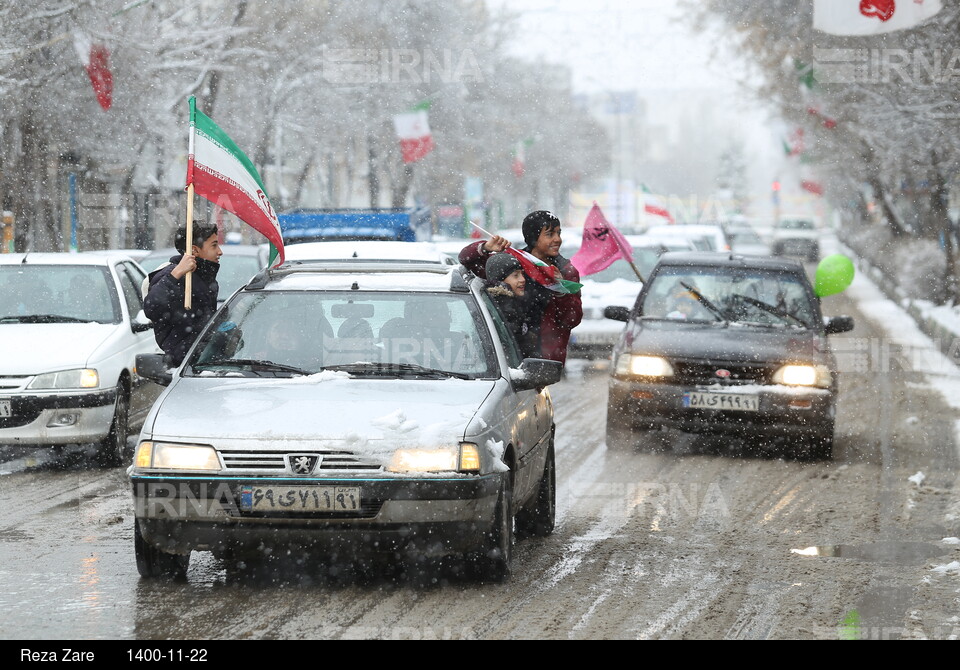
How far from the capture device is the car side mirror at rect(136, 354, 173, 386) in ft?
21.9

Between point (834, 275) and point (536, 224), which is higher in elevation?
point (536, 224)

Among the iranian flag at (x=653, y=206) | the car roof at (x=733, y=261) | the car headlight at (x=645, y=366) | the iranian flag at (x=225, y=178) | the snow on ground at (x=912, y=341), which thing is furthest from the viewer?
the iranian flag at (x=653, y=206)

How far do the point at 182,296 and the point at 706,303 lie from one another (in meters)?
4.85

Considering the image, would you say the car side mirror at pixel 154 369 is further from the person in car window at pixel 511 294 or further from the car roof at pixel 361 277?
the person in car window at pixel 511 294

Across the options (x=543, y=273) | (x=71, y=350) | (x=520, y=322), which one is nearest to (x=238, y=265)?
(x=71, y=350)

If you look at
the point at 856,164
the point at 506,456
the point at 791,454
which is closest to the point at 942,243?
the point at 856,164

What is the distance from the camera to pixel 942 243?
101ft

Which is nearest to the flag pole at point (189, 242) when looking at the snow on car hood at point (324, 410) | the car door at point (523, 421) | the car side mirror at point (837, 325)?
the snow on car hood at point (324, 410)

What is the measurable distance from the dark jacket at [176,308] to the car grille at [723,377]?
390 centimetres

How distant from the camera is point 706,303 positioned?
11406 mm

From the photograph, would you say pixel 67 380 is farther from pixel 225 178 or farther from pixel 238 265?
pixel 238 265

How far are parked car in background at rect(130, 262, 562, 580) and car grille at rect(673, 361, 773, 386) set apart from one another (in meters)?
3.95

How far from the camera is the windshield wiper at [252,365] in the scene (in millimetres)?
6402

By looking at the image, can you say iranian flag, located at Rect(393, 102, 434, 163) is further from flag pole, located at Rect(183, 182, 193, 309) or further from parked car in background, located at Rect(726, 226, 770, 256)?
flag pole, located at Rect(183, 182, 193, 309)
